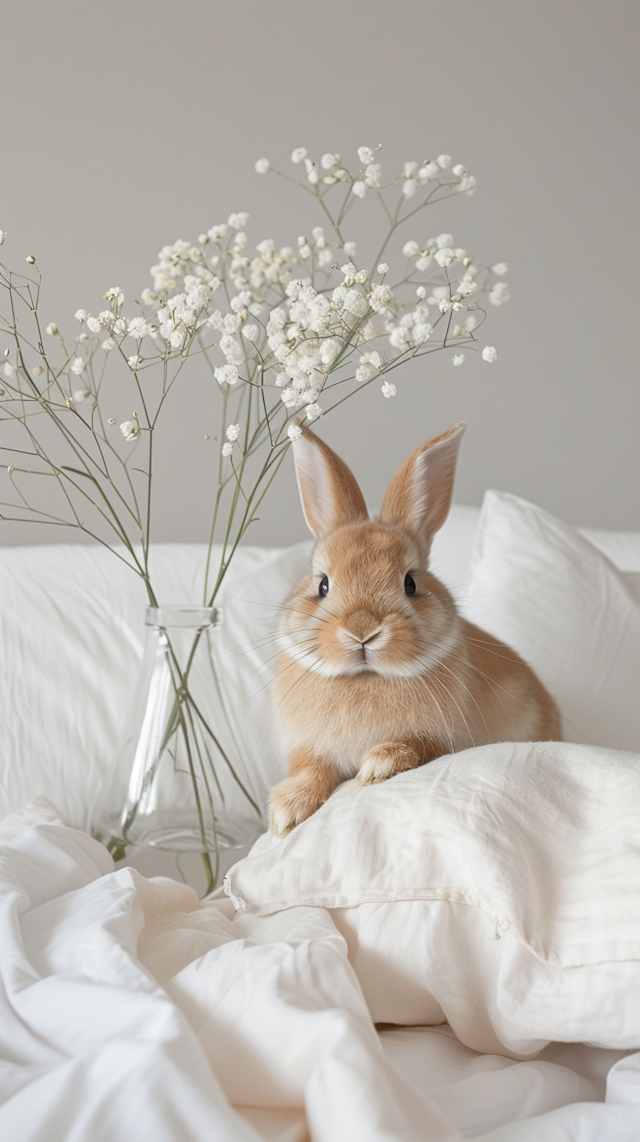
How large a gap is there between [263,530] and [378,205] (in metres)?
0.82

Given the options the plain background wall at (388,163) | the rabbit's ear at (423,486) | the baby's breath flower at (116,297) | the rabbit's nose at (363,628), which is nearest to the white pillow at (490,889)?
the rabbit's nose at (363,628)

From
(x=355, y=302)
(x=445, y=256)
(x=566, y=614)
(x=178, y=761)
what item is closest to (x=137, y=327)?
(x=355, y=302)

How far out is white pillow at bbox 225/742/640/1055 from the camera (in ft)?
2.31

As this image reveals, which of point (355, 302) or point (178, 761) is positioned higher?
point (355, 302)

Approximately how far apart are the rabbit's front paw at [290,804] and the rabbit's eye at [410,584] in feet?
0.77

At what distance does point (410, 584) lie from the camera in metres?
1.01

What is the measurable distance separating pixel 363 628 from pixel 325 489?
0.25 metres

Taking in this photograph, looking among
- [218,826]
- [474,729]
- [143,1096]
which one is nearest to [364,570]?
[474,729]

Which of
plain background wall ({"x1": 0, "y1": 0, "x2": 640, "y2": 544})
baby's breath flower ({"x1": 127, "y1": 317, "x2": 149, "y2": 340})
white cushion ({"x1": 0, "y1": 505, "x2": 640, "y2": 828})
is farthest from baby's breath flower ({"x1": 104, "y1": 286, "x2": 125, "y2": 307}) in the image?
plain background wall ({"x1": 0, "y1": 0, "x2": 640, "y2": 544})

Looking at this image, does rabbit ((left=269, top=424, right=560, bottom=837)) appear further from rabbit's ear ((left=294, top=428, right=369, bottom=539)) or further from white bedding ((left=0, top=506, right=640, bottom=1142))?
white bedding ((left=0, top=506, right=640, bottom=1142))

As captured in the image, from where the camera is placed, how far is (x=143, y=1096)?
1.61 feet

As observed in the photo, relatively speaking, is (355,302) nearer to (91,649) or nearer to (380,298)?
(380,298)

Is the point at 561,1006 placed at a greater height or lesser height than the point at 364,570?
lesser

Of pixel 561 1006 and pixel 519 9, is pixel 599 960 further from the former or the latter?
pixel 519 9
